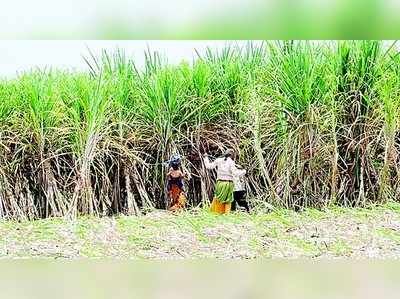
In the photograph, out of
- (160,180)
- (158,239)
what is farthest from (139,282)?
(160,180)

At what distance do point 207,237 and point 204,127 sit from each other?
31 centimetres

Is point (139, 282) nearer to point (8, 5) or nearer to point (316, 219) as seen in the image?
point (316, 219)

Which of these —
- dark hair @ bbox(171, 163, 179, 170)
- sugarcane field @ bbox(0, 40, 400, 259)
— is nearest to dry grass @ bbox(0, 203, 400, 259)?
sugarcane field @ bbox(0, 40, 400, 259)

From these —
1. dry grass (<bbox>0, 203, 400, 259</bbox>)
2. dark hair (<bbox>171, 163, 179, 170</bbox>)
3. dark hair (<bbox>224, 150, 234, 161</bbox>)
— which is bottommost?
dry grass (<bbox>0, 203, 400, 259</bbox>)

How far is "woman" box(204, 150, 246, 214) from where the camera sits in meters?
1.46

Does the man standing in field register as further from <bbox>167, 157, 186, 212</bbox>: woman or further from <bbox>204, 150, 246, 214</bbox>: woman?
<bbox>167, 157, 186, 212</bbox>: woman

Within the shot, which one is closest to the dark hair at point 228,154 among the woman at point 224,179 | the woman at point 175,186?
the woman at point 224,179

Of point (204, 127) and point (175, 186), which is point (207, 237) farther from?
point (204, 127)

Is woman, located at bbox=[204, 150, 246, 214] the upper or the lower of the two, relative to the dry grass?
upper

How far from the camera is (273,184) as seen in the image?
1470 millimetres

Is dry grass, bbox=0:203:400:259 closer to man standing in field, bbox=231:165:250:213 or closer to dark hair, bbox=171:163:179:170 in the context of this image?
man standing in field, bbox=231:165:250:213

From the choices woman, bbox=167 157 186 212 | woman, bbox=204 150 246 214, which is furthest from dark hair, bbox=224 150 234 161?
woman, bbox=167 157 186 212

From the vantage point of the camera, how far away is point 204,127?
1.47m

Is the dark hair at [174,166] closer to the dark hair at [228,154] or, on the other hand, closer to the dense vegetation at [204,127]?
the dense vegetation at [204,127]
